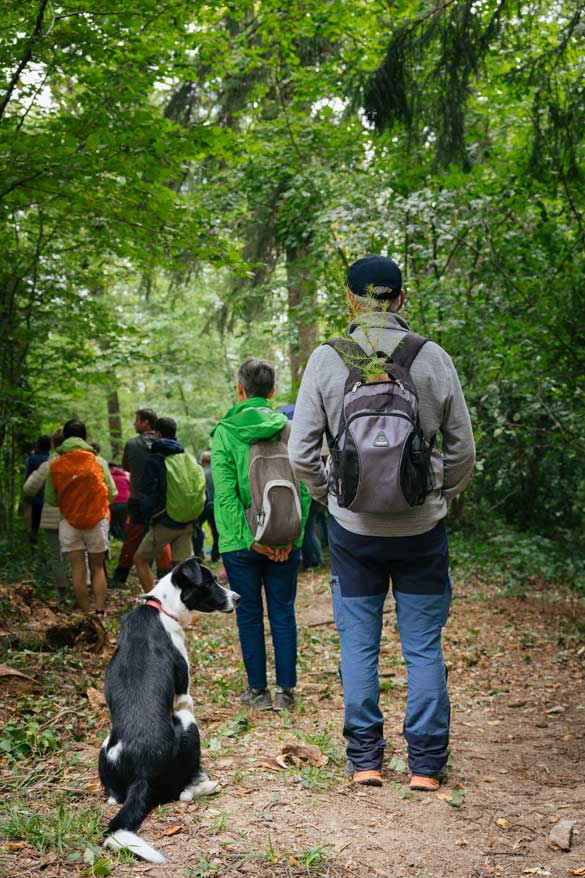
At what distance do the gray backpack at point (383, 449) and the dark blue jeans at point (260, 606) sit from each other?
177 cm

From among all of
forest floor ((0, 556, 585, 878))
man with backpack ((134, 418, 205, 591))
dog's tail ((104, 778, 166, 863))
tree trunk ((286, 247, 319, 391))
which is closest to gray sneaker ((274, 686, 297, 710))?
forest floor ((0, 556, 585, 878))

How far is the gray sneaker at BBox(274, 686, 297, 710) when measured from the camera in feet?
17.2

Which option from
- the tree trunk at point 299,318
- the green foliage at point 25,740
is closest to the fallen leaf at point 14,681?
the green foliage at point 25,740

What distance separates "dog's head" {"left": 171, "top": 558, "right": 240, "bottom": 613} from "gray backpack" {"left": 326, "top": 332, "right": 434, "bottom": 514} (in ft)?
4.25

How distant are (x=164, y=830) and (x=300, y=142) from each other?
11.0 metres

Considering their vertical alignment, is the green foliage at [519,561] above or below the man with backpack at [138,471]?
below

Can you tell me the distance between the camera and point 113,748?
3.44m

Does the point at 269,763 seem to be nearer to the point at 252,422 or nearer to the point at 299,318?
the point at 252,422

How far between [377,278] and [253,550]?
80.9 inches

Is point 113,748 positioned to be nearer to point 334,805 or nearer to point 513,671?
point 334,805

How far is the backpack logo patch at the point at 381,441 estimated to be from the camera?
329 cm

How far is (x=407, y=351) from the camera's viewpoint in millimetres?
3568

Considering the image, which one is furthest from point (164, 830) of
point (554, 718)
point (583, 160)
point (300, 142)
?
point (300, 142)

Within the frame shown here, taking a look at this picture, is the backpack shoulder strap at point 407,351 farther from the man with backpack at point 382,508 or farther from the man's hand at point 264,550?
the man's hand at point 264,550
